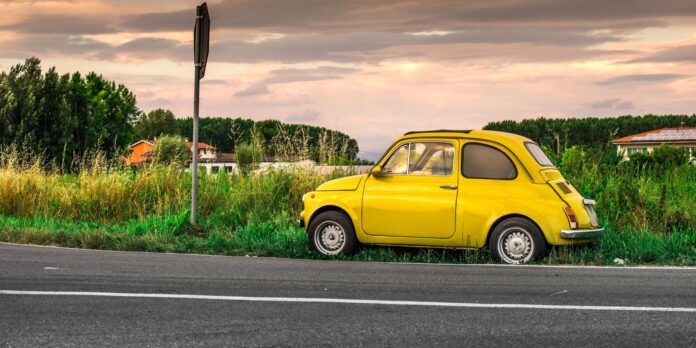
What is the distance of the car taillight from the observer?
33.6ft

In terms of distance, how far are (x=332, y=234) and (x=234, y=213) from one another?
4268mm

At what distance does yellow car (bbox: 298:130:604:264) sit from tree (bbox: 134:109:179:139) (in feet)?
442

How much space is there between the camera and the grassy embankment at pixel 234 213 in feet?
36.9

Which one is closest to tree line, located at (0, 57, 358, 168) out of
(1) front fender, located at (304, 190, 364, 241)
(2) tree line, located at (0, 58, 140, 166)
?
(2) tree line, located at (0, 58, 140, 166)

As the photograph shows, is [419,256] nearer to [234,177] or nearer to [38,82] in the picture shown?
[234,177]

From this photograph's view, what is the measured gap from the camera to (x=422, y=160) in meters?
10.9

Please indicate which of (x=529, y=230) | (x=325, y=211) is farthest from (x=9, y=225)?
(x=529, y=230)

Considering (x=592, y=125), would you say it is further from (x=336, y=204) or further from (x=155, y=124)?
(x=336, y=204)

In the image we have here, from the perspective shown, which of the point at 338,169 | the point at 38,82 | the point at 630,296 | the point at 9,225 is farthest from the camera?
the point at 38,82

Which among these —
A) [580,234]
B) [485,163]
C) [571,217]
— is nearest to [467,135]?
[485,163]

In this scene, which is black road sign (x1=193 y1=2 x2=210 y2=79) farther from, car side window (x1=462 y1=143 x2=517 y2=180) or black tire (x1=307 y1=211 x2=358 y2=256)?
car side window (x1=462 y1=143 x2=517 y2=180)

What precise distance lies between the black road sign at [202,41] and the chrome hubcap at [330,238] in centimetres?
435

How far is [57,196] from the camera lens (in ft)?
56.9

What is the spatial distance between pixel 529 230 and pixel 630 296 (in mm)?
A: 2591
